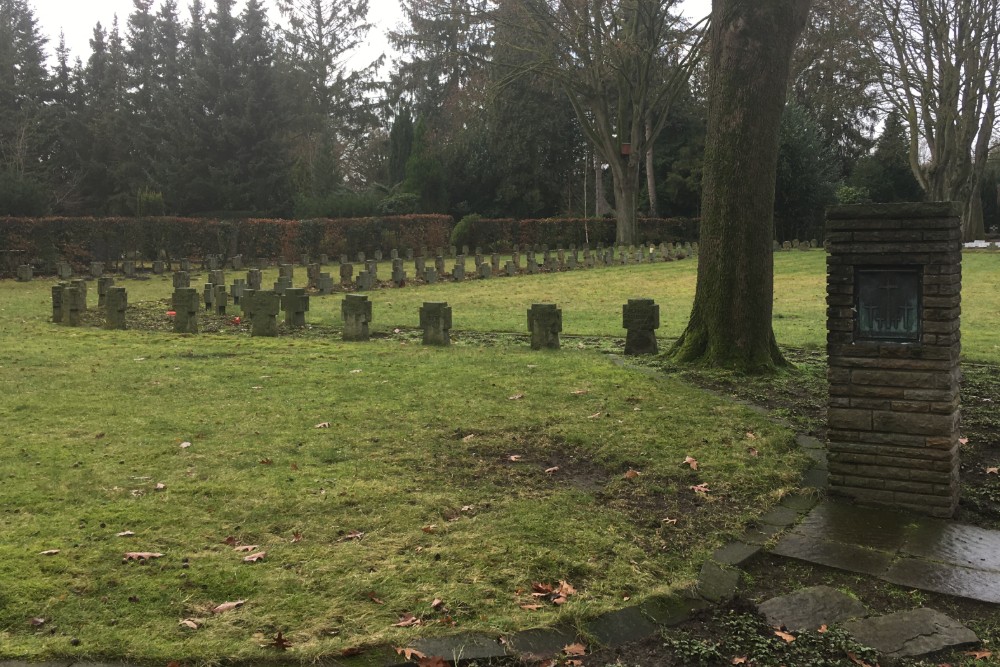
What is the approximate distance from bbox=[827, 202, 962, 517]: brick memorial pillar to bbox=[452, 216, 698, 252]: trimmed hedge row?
3245 cm

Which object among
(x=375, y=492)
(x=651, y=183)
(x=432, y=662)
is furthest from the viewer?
(x=651, y=183)

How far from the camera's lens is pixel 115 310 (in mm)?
13891

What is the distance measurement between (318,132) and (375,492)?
162ft

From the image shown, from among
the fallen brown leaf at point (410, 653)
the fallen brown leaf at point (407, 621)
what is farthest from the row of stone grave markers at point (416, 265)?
the fallen brown leaf at point (410, 653)

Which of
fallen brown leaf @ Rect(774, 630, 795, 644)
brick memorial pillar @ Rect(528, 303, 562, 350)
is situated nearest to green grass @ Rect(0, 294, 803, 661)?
fallen brown leaf @ Rect(774, 630, 795, 644)

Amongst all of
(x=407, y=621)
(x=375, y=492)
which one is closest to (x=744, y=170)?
(x=375, y=492)

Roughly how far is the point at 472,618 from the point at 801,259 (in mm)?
31778

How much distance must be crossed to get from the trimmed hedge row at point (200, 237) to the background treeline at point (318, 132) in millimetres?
4198

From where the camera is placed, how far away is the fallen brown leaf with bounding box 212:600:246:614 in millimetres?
3454

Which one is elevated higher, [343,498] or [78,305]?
[78,305]

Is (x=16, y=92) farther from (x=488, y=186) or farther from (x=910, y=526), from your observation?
(x=910, y=526)

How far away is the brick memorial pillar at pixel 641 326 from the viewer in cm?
1067

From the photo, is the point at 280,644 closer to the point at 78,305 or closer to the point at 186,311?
the point at 186,311

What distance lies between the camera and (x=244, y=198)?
40.4 metres
